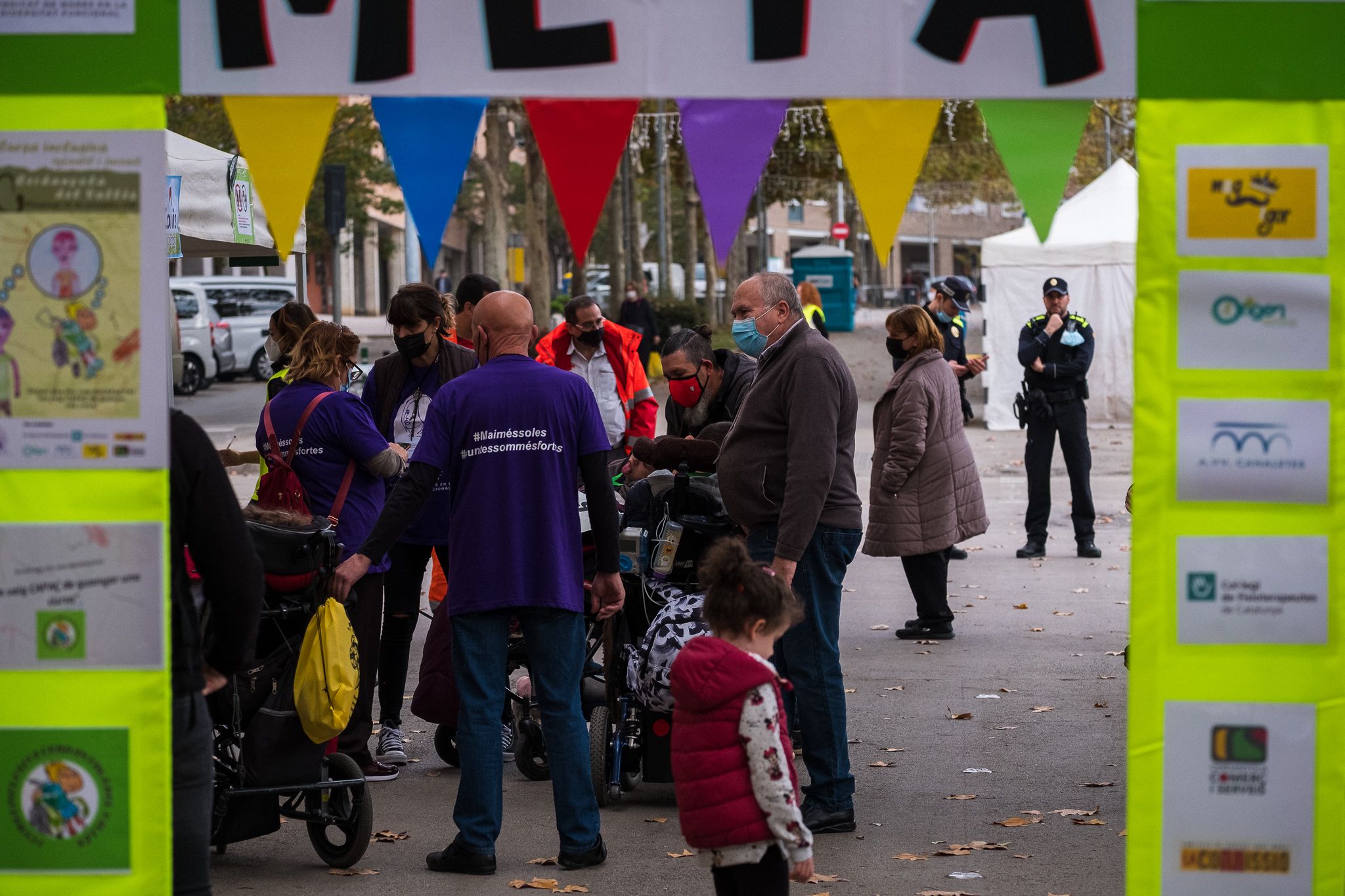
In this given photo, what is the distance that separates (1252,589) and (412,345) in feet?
12.9

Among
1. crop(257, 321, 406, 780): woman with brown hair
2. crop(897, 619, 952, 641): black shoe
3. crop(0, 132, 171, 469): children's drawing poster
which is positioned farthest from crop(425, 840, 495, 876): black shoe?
crop(897, 619, 952, 641): black shoe

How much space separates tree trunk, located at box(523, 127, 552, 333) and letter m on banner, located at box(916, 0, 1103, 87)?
2509cm

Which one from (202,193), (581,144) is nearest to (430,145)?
(581,144)

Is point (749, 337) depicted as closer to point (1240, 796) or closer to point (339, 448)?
point (339, 448)

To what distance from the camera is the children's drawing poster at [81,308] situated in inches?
155

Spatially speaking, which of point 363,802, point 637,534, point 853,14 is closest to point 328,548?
point 363,802

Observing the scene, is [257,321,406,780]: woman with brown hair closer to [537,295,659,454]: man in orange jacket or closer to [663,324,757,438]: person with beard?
[663,324,757,438]: person with beard

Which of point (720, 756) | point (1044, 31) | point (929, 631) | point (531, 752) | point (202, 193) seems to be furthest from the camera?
point (929, 631)

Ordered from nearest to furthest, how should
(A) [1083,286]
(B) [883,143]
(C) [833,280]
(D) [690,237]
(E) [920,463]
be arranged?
(B) [883,143] < (E) [920,463] < (A) [1083,286] < (C) [833,280] < (D) [690,237]

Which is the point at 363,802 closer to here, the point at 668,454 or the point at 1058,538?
the point at 668,454

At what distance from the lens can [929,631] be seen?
946 centimetres

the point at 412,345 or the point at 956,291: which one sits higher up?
the point at 956,291

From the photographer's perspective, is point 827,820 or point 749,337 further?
point 749,337

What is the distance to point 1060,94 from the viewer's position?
404 cm
